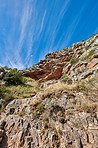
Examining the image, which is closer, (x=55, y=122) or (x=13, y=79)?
(x=55, y=122)

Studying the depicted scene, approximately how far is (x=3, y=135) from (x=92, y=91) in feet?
22.6

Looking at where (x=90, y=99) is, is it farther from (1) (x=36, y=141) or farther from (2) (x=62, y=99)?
(1) (x=36, y=141)

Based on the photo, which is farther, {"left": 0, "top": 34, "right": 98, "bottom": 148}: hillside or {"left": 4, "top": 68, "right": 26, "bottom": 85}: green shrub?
{"left": 4, "top": 68, "right": 26, "bottom": 85}: green shrub

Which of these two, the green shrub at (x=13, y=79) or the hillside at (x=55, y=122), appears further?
the green shrub at (x=13, y=79)

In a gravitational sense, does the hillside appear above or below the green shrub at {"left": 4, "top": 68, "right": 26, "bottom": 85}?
below

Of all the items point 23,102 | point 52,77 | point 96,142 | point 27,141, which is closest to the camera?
point 96,142

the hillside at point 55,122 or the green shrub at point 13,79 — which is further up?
the green shrub at point 13,79

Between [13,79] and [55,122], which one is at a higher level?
[13,79]

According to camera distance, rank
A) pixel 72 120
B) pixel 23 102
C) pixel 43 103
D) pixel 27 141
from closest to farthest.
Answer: pixel 27 141 → pixel 72 120 → pixel 43 103 → pixel 23 102

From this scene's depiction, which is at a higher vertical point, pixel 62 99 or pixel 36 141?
pixel 62 99

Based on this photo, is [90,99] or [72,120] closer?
[72,120]

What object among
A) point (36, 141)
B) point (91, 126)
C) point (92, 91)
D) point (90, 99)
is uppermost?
point (92, 91)

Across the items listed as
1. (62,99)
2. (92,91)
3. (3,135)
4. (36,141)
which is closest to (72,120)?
(62,99)

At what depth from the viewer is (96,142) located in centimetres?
271
